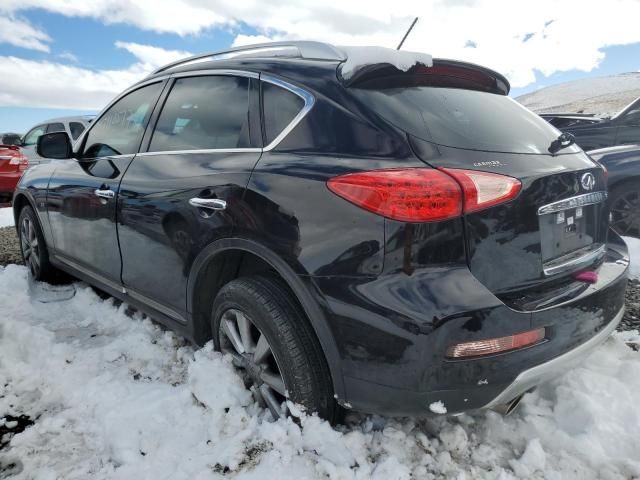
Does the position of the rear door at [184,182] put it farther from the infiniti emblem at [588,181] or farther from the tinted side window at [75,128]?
the tinted side window at [75,128]

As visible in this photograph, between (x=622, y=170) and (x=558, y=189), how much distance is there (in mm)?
3746

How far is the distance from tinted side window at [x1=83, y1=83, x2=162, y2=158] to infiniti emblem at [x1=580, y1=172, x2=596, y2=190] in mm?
2374

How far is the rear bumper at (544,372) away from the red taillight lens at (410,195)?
647mm

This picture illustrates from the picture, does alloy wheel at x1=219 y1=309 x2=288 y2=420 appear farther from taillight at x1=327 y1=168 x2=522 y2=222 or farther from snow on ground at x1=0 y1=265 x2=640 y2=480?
taillight at x1=327 y1=168 x2=522 y2=222

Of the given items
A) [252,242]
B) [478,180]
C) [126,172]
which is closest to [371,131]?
[478,180]

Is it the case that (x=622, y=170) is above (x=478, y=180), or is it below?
below

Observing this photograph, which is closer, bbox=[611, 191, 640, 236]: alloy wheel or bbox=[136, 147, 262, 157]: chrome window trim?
bbox=[136, 147, 262, 157]: chrome window trim

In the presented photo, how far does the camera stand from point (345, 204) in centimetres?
174

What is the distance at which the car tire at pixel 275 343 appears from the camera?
1.94m

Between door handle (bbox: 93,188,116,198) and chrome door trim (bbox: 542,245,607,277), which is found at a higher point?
door handle (bbox: 93,188,116,198)

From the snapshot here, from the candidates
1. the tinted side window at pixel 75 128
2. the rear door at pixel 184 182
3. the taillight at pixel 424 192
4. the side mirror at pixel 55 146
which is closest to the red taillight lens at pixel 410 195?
the taillight at pixel 424 192

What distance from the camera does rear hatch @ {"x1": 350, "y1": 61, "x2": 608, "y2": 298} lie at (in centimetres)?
174

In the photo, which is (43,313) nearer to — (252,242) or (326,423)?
(252,242)

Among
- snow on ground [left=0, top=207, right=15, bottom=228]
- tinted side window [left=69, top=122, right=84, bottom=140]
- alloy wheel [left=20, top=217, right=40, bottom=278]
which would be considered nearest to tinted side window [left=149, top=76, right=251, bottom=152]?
alloy wheel [left=20, top=217, right=40, bottom=278]
